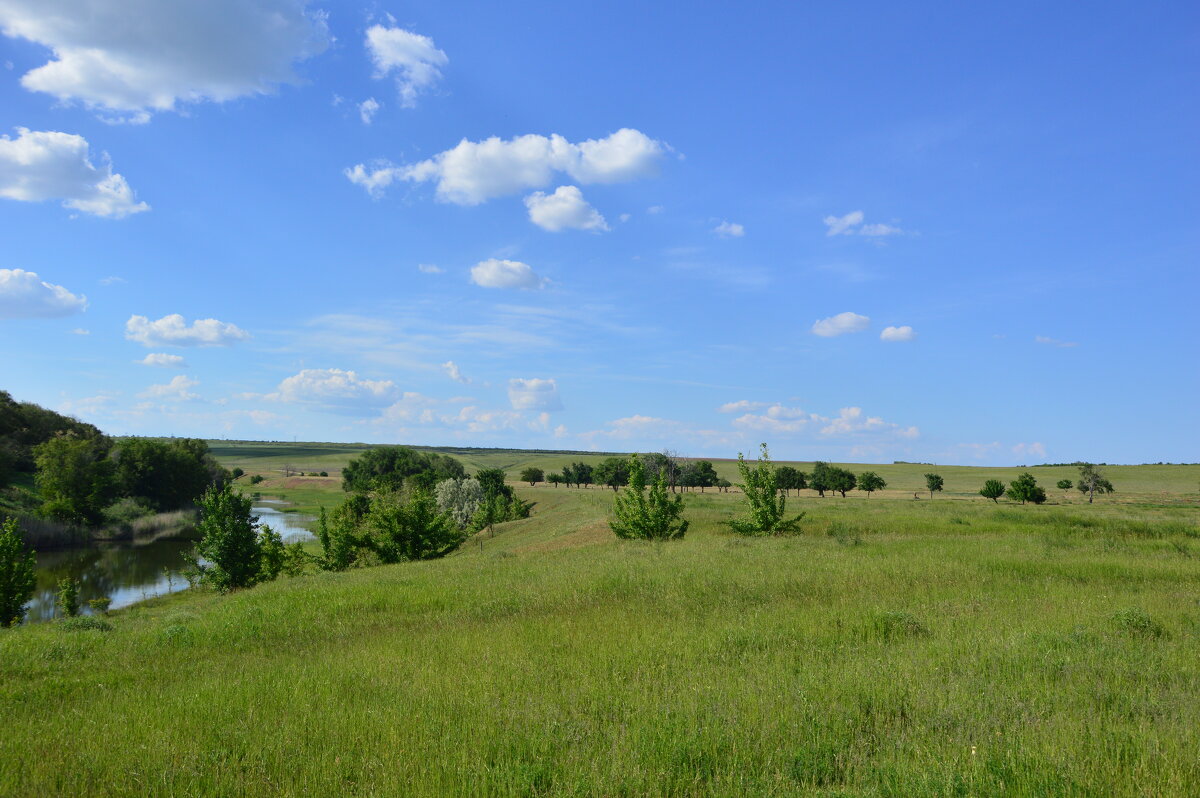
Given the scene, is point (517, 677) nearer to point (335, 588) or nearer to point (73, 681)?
point (73, 681)

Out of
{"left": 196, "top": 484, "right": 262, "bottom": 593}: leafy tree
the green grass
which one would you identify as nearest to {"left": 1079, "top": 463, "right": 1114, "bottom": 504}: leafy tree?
the green grass

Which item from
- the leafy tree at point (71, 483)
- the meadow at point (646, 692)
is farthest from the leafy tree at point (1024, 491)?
the leafy tree at point (71, 483)

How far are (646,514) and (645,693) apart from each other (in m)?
25.3

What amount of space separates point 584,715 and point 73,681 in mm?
8619

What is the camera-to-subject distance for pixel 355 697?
8.12 meters

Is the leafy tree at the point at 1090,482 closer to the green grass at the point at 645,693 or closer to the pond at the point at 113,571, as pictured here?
the green grass at the point at 645,693

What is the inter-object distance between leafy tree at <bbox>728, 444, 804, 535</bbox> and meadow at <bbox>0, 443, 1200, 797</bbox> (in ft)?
47.8

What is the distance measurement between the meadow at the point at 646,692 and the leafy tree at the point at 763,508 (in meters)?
14.6

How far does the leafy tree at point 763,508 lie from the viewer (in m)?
31.2

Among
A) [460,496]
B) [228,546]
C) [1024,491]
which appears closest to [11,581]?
[228,546]

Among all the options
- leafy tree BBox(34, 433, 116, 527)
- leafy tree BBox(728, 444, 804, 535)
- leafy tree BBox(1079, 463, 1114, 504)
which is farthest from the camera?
leafy tree BBox(1079, 463, 1114, 504)

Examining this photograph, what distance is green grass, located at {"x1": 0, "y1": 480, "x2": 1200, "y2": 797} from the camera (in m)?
5.62

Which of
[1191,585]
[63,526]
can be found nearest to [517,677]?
[1191,585]

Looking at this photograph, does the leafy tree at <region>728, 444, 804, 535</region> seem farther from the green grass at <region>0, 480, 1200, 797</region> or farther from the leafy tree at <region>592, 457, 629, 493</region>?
the leafy tree at <region>592, 457, 629, 493</region>
